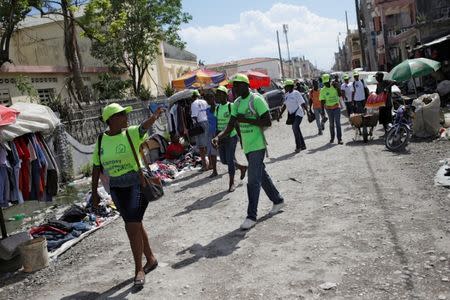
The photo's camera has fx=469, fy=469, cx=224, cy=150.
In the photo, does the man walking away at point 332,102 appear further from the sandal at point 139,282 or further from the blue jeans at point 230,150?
the sandal at point 139,282

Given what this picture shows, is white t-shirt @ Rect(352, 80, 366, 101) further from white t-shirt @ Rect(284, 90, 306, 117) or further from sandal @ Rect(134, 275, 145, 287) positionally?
sandal @ Rect(134, 275, 145, 287)

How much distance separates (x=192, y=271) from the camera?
4.93 meters

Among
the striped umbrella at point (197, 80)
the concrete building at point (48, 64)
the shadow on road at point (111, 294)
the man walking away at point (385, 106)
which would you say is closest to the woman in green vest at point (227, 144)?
the shadow on road at point (111, 294)

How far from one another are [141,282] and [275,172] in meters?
5.33

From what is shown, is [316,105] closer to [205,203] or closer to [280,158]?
[280,158]

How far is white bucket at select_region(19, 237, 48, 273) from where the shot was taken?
5.86 m

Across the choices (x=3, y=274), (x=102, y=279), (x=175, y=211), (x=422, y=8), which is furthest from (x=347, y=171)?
(x=422, y=8)

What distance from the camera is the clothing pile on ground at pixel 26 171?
5980 millimetres

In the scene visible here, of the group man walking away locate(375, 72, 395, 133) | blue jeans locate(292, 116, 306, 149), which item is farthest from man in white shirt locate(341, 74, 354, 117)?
blue jeans locate(292, 116, 306, 149)

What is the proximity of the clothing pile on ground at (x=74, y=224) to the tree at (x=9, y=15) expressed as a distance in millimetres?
9233

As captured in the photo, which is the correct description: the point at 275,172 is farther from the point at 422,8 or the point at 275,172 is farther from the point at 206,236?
the point at 422,8

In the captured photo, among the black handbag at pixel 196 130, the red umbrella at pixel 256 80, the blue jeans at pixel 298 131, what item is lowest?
the blue jeans at pixel 298 131

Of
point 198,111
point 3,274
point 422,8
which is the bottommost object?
point 3,274

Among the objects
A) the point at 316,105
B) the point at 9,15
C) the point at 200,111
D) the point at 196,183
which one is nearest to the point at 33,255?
the point at 196,183
